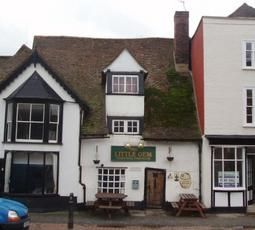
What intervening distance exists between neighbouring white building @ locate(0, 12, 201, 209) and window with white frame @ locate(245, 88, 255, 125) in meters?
2.60

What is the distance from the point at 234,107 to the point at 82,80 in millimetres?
8467

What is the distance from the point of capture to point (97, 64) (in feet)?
88.4

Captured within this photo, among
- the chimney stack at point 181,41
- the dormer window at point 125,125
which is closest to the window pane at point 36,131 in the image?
the dormer window at point 125,125

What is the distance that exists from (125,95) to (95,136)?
275cm

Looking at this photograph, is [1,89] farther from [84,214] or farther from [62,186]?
[84,214]

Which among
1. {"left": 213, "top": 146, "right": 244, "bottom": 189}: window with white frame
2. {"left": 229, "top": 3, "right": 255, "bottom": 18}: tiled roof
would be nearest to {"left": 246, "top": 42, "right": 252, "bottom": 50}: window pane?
{"left": 229, "top": 3, "right": 255, "bottom": 18}: tiled roof

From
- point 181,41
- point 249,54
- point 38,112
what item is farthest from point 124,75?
point 249,54

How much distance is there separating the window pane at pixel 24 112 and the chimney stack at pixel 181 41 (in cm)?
938

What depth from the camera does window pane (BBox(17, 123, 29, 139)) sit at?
2166cm

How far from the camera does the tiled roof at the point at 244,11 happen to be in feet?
89.2

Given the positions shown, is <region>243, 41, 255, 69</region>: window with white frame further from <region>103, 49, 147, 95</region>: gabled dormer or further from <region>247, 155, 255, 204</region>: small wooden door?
<region>103, 49, 147, 95</region>: gabled dormer

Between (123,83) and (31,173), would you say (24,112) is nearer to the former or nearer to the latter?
(31,173)

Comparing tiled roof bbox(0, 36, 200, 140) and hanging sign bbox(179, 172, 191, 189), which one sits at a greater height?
tiled roof bbox(0, 36, 200, 140)

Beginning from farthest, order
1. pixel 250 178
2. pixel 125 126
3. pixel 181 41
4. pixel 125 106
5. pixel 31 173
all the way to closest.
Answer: pixel 181 41 < pixel 250 178 < pixel 125 106 < pixel 125 126 < pixel 31 173
